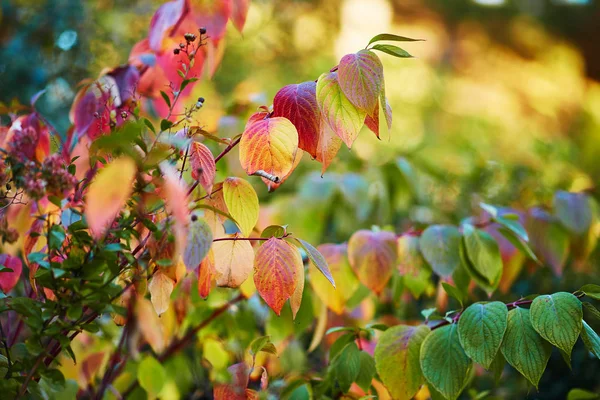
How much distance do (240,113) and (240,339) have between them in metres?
0.53

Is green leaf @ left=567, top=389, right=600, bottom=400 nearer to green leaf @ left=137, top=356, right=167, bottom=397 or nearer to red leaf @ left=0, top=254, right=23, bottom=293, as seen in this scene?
green leaf @ left=137, top=356, right=167, bottom=397

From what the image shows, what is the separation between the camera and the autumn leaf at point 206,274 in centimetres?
70

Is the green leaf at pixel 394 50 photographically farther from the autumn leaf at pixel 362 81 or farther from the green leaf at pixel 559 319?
the green leaf at pixel 559 319

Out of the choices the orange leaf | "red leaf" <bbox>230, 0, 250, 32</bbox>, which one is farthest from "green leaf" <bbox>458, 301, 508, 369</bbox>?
"red leaf" <bbox>230, 0, 250, 32</bbox>

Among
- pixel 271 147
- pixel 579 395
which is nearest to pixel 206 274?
pixel 271 147

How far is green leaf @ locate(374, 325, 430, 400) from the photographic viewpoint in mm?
759

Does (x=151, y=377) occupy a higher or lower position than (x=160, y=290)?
lower

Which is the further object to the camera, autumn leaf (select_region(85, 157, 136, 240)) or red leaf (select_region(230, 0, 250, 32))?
red leaf (select_region(230, 0, 250, 32))

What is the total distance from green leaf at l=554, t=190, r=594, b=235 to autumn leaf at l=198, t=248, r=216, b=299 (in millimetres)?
891

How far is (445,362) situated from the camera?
72 centimetres

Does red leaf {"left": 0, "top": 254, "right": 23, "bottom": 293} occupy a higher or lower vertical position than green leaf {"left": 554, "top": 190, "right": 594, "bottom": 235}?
higher

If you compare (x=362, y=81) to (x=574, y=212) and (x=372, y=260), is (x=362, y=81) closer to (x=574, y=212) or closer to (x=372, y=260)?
(x=372, y=260)

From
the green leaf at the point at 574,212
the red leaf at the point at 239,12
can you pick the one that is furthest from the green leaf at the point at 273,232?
the green leaf at the point at 574,212

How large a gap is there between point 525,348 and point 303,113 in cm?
40
